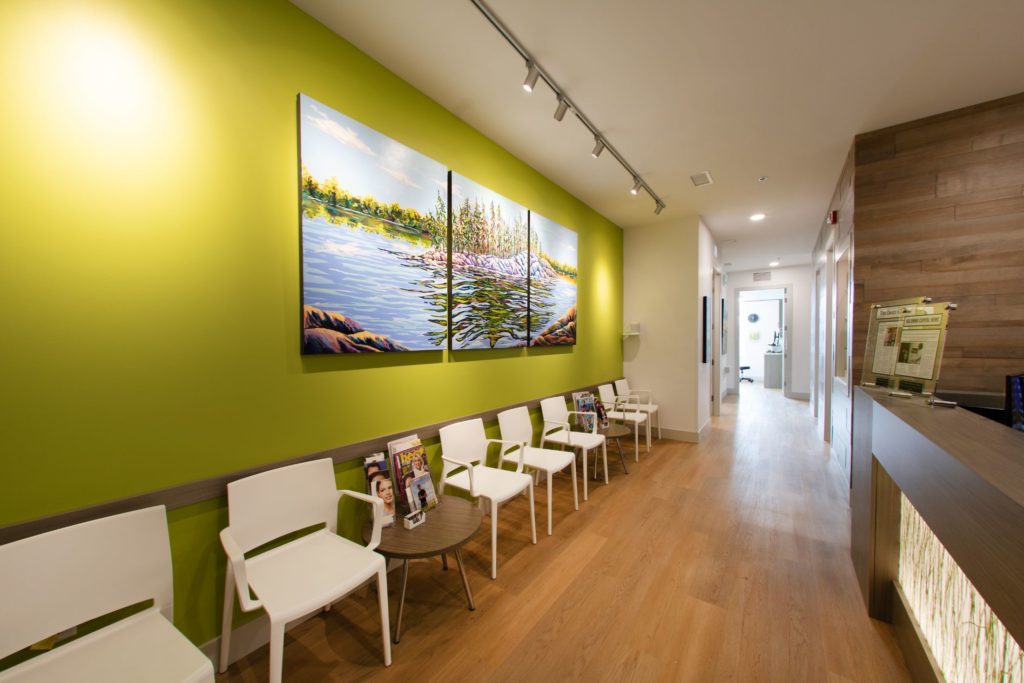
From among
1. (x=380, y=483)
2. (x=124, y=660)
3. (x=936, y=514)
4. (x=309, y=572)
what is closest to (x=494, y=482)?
(x=380, y=483)

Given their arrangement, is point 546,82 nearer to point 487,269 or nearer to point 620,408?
point 487,269

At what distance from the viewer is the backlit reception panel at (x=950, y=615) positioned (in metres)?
1.09

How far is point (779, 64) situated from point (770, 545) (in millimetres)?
3077

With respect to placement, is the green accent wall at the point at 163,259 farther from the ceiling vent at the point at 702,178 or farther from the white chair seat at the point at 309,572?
the ceiling vent at the point at 702,178

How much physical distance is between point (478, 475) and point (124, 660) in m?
1.69

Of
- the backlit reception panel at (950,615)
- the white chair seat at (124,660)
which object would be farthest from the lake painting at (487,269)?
the backlit reception panel at (950,615)

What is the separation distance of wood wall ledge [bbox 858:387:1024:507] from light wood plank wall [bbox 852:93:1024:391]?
4.50ft

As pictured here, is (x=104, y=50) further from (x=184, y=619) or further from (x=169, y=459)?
(x=184, y=619)

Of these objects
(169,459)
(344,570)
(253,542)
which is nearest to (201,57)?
(169,459)

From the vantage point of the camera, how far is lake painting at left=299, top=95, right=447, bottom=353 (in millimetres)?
1859

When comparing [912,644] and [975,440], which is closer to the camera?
[975,440]

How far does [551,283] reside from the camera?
3734mm

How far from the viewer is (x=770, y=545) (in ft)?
8.43

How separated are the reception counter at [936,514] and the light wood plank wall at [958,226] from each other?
3.42 ft
